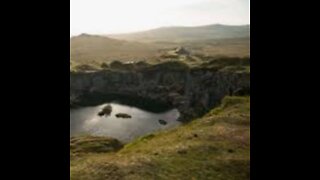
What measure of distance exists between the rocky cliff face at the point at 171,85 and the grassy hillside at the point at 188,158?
50.1 metres

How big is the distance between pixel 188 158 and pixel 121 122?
60.3 metres

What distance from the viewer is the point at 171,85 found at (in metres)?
118

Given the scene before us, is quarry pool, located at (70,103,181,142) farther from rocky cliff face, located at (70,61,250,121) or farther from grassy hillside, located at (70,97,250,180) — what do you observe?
grassy hillside, located at (70,97,250,180)

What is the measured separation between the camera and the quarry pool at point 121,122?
248 feet

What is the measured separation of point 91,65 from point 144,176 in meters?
125

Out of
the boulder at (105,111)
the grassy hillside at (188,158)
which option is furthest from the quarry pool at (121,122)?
the grassy hillside at (188,158)

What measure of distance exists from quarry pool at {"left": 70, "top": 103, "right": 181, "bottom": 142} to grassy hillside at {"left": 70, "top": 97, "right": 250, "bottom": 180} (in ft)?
126

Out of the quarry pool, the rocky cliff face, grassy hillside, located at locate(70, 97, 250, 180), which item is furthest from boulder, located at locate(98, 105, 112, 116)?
grassy hillside, located at locate(70, 97, 250, 180)

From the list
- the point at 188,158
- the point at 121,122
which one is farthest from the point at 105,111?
the point at 188,158

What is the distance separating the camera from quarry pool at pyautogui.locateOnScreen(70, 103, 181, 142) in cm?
7569
